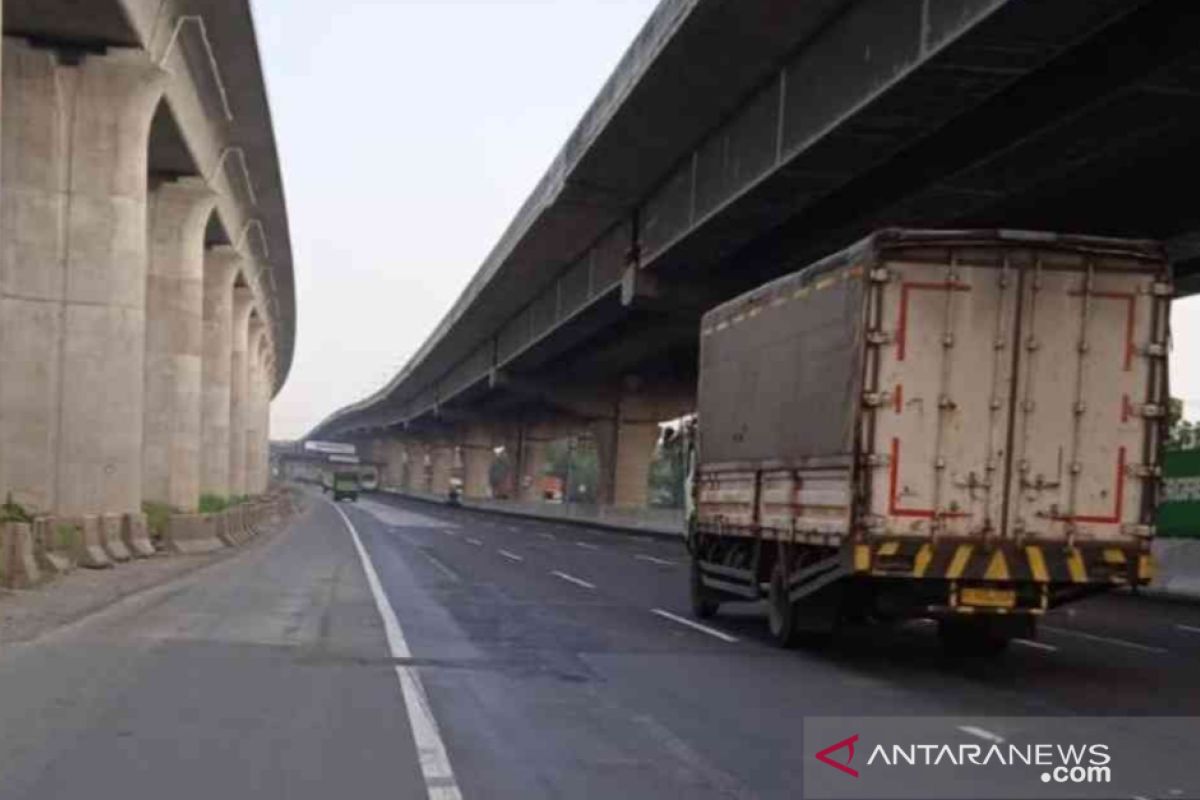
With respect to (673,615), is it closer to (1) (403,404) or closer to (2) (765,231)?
(2) (765,231)

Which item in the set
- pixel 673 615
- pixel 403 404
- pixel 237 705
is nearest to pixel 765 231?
pixel 673 615

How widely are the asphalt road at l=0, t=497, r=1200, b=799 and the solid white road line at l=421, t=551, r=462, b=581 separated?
485cm

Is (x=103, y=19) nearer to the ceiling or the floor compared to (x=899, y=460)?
nearer to the ceiling

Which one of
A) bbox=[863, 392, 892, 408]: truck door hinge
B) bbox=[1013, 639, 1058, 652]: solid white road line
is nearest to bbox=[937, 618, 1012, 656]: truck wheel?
bbox=[1013, 639, 1058, 652]: solid white road line

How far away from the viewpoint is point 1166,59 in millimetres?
17625

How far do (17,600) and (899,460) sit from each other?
1216 cm

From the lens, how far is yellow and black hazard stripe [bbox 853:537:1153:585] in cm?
1384

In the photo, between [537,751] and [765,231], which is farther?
[765,231]

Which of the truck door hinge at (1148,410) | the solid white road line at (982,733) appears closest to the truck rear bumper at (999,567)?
the truck door hinge at (1148,410)

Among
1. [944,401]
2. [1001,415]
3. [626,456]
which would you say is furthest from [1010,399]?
[626,456]

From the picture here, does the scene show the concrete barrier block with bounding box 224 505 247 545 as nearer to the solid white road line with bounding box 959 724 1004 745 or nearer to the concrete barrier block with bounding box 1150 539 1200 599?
the concrete barrier block with bounding box 1150 539 1200 599

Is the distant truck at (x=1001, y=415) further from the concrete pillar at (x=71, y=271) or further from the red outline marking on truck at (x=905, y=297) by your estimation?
the concrete pillar at (x=71, y=271)

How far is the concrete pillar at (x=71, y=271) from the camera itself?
1098 inches

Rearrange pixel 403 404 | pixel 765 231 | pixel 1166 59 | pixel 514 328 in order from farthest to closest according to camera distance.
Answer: pixel 403 404 → pixel 514 328 → pixel 765 231 → pixel 1166 59
